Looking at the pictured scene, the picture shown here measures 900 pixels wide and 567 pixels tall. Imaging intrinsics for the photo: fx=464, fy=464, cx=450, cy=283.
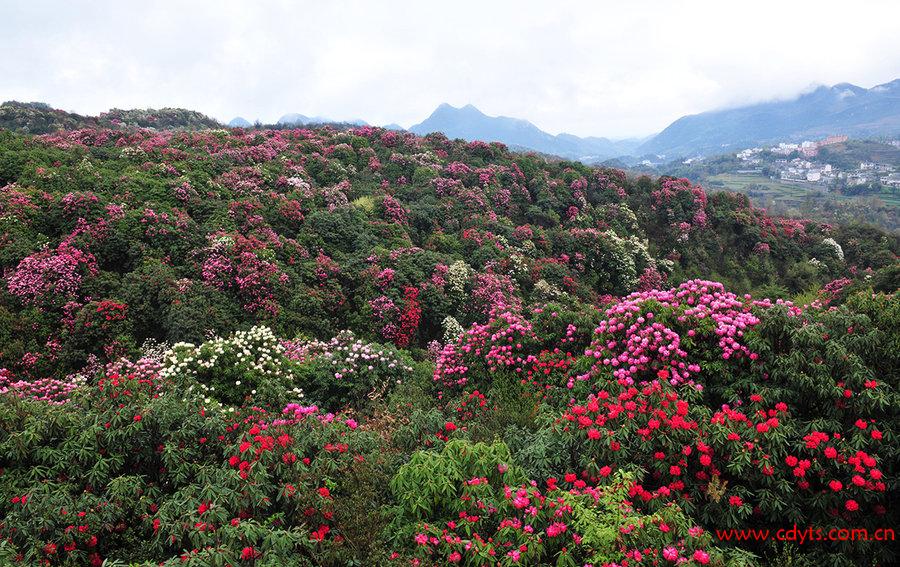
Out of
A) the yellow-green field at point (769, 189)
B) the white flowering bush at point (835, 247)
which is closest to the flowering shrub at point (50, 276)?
the white flowering bush at point (835, 247)

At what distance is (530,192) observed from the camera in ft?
81.9

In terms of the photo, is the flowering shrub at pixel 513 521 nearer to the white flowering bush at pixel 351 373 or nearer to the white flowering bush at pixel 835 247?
the white flowering bush at pixel 351 373

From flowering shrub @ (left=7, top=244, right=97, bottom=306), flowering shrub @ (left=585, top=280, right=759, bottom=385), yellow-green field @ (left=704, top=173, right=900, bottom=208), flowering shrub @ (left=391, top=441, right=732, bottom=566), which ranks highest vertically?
flowering shrub @ (left=7, top=244, right=97, bottom=306)

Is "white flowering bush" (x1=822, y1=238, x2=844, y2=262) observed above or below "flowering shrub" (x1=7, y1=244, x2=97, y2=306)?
below

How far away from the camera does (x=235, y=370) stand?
8.94m

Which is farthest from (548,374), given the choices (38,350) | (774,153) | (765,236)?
(774,153)

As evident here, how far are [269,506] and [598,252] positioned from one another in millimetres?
18117

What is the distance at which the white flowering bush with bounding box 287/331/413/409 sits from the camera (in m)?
9.10

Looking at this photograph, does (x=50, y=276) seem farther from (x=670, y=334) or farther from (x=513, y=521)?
(x=670, y=334)

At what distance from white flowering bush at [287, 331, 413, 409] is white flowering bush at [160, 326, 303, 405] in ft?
1.26

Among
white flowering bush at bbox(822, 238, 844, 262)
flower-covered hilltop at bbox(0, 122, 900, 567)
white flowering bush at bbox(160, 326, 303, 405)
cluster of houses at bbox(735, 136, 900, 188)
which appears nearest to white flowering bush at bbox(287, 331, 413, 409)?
flower-covered hilltop at bbox(0, 122, 900, 567)

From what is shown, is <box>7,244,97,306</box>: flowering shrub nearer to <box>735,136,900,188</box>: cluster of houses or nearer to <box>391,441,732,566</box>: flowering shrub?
<box>391,441,732,566</box>: flowering shrub

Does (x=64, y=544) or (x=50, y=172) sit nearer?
(x=64, y=544)

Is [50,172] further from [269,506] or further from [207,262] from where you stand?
[269,506]
